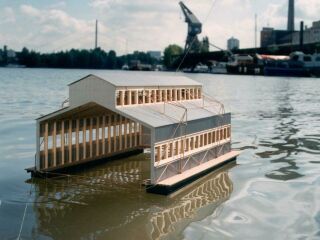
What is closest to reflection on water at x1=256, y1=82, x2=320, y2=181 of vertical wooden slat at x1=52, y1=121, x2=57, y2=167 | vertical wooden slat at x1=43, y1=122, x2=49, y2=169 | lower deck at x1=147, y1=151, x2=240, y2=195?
lower deck at x1=147, y1=151, x2=240, y2=195

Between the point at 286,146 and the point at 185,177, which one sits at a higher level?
the point at 185,177

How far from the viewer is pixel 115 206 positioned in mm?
28172

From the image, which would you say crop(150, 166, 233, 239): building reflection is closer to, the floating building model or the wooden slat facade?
the floating building model

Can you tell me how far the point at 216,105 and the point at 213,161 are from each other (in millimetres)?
6049

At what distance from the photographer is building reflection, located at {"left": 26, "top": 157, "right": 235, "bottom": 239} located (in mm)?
24266

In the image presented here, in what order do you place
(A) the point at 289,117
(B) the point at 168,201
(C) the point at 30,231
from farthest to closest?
(A) the point at 289,117 < (B) the point at 168,201 < (C) the point at 30,231

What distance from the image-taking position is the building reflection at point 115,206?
24.3m

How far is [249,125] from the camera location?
6981 centimetres

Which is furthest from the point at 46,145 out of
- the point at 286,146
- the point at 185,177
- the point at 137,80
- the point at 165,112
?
the point at 286,146

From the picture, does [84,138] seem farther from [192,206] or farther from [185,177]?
[192,206]

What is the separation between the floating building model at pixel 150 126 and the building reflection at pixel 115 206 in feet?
3.60

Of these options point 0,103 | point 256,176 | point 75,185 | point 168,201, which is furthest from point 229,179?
point 0,103

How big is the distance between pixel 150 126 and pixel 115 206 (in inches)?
187

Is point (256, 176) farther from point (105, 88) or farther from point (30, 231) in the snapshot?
point (30, 231)
